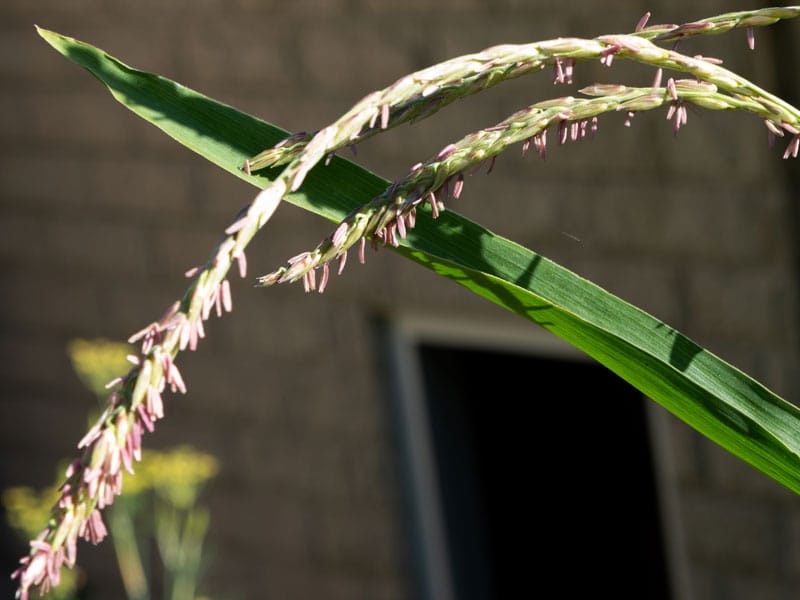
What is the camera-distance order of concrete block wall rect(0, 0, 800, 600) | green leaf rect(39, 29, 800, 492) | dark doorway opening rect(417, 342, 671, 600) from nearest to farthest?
green leaf rect(39, 29, 800, 492)
concrete block wall rect(0, 0, 800, 600)
dark doorway opening rect(417, 342, 671, 600)

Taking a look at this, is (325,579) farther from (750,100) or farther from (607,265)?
(750,100)

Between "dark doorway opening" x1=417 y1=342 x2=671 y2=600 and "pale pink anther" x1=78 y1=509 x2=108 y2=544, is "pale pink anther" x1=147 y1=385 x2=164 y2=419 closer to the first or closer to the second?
"pale pink anther" x1=78 y1=509 x2=108 y2=544

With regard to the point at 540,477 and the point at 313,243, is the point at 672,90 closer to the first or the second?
the point at 313,243

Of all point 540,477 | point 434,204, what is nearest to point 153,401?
point 434,204

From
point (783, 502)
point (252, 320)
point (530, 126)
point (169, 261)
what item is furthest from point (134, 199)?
point (530, 126)

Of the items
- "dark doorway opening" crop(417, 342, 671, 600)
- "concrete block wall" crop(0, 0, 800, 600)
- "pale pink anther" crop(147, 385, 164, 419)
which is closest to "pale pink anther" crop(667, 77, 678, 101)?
"pale pink anther" crop(147, 385, 164, 419)

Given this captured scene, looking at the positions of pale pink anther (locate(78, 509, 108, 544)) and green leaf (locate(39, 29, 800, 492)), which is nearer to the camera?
pale pink anther (locate(78, 509, 108, 544))
